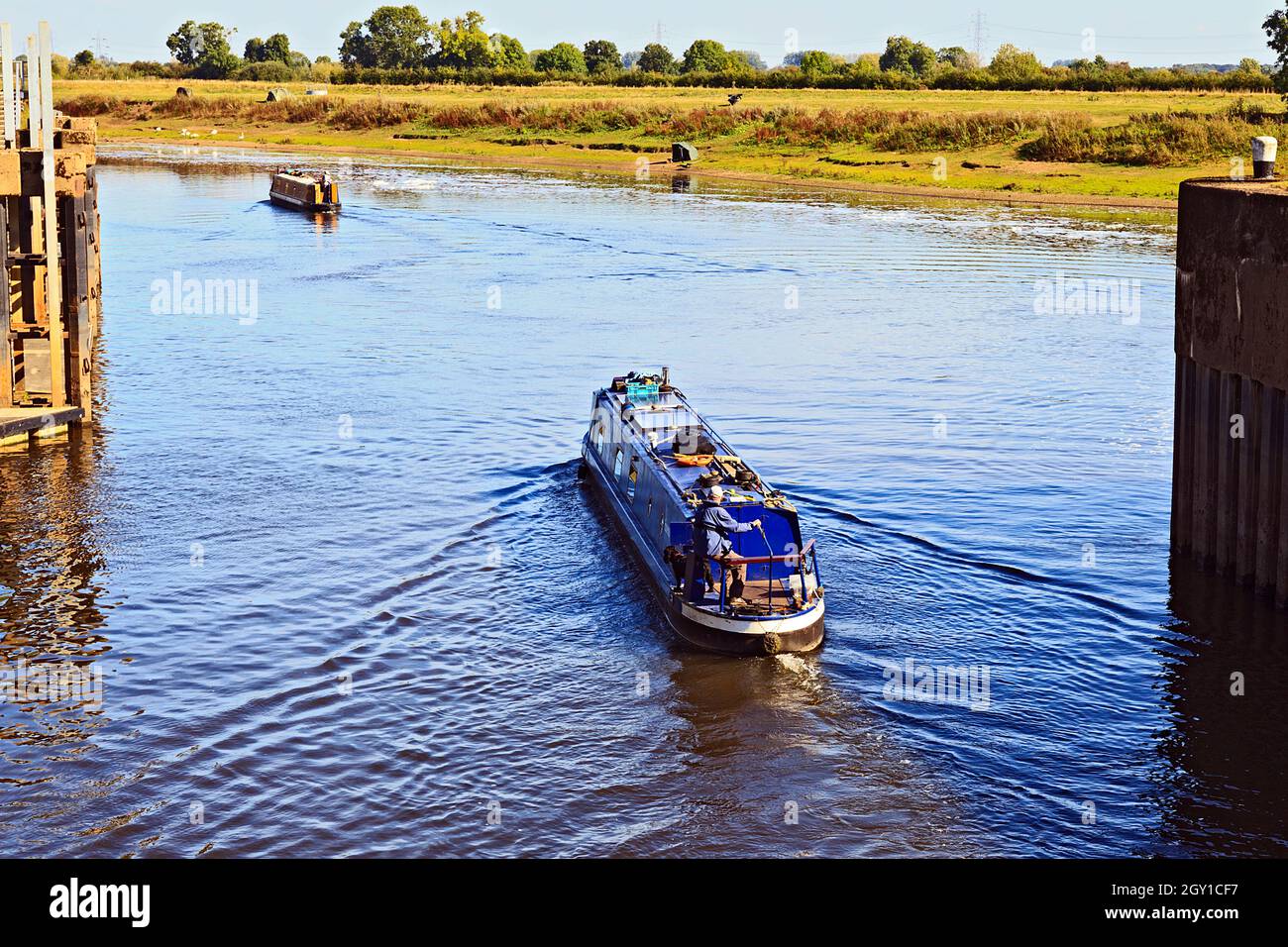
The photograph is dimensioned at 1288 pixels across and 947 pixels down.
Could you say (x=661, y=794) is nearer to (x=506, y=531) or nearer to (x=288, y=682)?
(x=288, y=682)

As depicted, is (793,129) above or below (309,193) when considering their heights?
above

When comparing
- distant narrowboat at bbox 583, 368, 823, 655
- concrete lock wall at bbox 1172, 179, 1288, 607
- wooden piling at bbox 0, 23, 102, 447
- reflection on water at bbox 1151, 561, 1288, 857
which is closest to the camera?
reflection on water at bbox 1151, 561, 1288, 857

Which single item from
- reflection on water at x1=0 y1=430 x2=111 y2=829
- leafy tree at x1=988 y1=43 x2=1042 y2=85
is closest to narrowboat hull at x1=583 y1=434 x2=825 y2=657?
reflection on water at x1=0 y1=430 x2=111 y2=829

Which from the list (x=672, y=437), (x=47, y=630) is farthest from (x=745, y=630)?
(x=47, y=630)

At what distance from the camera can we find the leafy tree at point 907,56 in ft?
628

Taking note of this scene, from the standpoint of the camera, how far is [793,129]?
10669cm

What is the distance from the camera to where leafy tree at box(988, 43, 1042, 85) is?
131625 millimetres

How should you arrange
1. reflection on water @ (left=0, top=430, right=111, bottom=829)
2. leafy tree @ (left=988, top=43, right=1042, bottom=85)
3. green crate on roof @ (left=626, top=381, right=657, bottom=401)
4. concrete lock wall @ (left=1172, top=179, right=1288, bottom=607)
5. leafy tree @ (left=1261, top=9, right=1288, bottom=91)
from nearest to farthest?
reflection on water @ (left=0, top=430, right=111, bottom=829), concrete lock wall @ (left=1172, top=179, right=1288, bottom=607), green crate on roof @ (left=626, top=381, right=657, bottom=401), leafy tree @ (left=1261, top=9, right=1288, bottom=91), leafy tree @ (left=988, top=43, right=1042, bottom=85)

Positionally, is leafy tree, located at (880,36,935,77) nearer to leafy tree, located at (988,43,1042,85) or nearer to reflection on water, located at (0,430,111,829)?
leafy tree, located at (988,43,1042,85)

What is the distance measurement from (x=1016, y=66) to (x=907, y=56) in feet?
208

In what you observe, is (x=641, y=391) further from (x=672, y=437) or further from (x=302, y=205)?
(x=302, y=205)

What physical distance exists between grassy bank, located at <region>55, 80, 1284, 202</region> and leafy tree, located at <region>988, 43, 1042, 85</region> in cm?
709

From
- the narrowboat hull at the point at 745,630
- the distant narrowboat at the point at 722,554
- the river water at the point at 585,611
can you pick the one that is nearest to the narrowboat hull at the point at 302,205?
the river water at the point at 585,611

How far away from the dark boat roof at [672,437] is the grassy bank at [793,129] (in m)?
54.7
